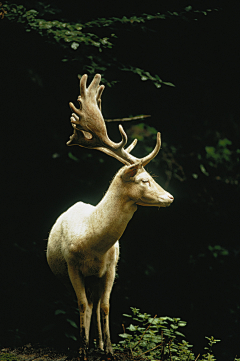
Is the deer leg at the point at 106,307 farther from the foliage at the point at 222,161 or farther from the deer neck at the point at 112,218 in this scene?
the foliage at the point at 222,161

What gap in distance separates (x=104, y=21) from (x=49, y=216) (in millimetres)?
2337

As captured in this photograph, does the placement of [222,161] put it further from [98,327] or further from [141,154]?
[98,327]

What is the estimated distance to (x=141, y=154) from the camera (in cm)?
436

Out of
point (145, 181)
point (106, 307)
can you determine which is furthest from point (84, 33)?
point (106, 307)

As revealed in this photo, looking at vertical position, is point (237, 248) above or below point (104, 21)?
below

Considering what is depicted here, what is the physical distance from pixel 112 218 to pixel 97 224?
14 cm

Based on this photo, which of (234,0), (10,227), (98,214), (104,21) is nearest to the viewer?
(98,214)

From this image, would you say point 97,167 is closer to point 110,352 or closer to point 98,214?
point 98,214

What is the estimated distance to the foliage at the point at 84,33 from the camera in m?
4.06

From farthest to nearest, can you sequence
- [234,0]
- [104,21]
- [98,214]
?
[234,0] → [104,21] → [98,214]

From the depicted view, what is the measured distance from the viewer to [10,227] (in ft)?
13.4

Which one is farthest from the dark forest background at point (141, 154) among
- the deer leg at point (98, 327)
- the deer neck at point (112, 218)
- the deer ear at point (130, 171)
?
the deer ear at point (130, 171)

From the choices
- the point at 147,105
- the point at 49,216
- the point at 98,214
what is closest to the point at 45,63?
the point at 147,105

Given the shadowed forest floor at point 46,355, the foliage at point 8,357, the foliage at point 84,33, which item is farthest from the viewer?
the foliage at point 84,33
